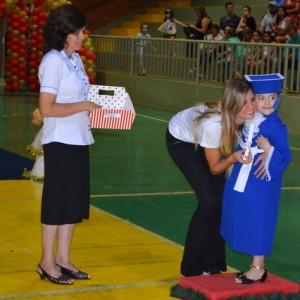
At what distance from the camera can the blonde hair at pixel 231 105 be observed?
18.3 feet

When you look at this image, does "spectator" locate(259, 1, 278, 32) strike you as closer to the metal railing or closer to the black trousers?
the metal railing

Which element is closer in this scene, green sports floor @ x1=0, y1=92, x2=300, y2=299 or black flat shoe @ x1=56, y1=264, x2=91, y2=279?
black flat shoe @ x1=56, y1=264, x2=91, y2=279

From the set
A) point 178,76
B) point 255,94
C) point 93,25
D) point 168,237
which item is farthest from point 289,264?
point 93,25

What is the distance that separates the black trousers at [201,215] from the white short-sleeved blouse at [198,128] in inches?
2.6

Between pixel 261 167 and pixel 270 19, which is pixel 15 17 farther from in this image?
pixel 261 167

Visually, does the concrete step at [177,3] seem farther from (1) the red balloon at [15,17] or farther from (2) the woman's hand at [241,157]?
(2) the woman's hand at [241,157]

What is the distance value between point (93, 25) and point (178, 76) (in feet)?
35.1

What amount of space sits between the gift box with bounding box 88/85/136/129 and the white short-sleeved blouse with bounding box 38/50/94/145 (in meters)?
0.28

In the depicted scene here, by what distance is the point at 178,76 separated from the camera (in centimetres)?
1895

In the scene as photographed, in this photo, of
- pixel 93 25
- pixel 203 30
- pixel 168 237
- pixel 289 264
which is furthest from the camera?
pixel 93 25

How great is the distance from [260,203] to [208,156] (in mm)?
466

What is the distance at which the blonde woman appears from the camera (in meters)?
5.59

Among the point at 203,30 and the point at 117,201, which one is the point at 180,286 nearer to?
the point at 117,201

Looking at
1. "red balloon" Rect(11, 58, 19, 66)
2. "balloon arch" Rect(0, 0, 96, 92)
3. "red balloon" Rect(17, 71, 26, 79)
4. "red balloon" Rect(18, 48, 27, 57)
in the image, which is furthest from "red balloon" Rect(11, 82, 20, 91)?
"red balloon" Rect(18, 48, 27, 57)
